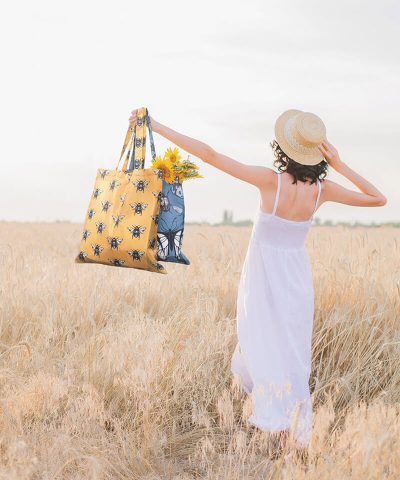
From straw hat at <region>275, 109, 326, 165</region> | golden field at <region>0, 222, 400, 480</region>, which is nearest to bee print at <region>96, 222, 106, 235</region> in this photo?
golden field at <region>0, 222, 400, 480</region>

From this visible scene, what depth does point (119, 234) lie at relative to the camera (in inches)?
142

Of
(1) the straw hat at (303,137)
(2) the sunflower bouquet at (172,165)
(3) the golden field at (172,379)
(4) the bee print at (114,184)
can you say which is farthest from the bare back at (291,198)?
(3) the golden field at (172,379)

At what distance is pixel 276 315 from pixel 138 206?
0.94m

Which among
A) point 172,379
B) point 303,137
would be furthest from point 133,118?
point 172,379

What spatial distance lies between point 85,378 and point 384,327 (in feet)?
6.46

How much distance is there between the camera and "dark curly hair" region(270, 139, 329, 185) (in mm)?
3326

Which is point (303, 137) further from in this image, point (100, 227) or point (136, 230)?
point (100, 227)

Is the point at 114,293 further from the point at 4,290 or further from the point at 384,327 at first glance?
the point at 384,327

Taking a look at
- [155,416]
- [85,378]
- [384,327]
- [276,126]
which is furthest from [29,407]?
[384,327]

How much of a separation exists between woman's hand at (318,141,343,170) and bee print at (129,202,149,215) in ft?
3.18

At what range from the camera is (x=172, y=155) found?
139 inches

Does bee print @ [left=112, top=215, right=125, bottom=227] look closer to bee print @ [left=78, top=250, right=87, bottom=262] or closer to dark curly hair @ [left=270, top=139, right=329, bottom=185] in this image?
bee print @ [left=78, top=250, right=87, bottom=262]

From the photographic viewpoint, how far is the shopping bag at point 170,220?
11.7 ft

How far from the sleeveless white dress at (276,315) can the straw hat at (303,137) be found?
6.8 inches
